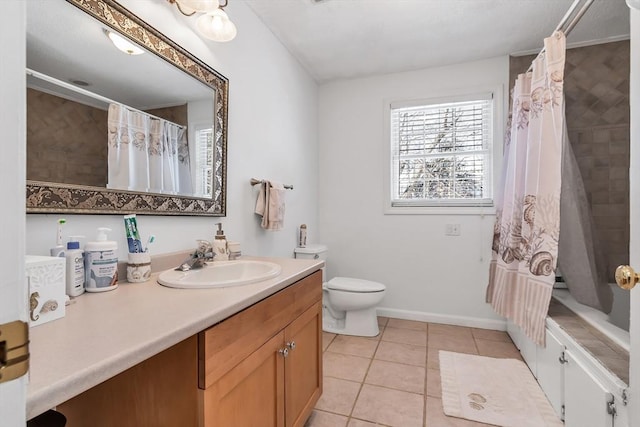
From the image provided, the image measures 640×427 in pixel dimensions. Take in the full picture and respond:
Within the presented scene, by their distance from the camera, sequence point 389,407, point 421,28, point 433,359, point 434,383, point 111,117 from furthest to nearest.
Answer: point 421,28
point 433,359
point 434,383
point 389,407
point 111,117

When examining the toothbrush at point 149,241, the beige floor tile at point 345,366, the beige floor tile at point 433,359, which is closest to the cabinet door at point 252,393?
the toothbrush at point 149,241

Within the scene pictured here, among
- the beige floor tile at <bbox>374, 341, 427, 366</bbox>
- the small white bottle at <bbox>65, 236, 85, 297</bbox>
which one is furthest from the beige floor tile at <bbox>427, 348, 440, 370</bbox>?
the small white bottle at <bbox>65, 236, 85, 297</bbox>

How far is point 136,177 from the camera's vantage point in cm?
123

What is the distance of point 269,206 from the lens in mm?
2033

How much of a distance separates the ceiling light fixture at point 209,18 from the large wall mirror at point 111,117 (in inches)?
5.9

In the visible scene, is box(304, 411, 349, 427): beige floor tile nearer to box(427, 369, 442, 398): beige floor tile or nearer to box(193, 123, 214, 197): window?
box(427, 369, 442, 398): beige floor tile

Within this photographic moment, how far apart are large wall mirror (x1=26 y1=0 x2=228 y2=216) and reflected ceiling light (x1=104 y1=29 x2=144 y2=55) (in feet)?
0.04

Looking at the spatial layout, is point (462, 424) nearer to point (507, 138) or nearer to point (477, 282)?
point (477, 282)

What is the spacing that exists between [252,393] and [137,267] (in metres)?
0.59

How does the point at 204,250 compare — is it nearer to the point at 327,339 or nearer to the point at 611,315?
the point at 327,339

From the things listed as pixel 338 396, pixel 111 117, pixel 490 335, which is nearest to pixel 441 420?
pixel 338 396

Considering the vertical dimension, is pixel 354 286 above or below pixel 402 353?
above

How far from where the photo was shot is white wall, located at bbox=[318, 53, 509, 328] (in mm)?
2709

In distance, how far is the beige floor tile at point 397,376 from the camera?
1.79 metres
